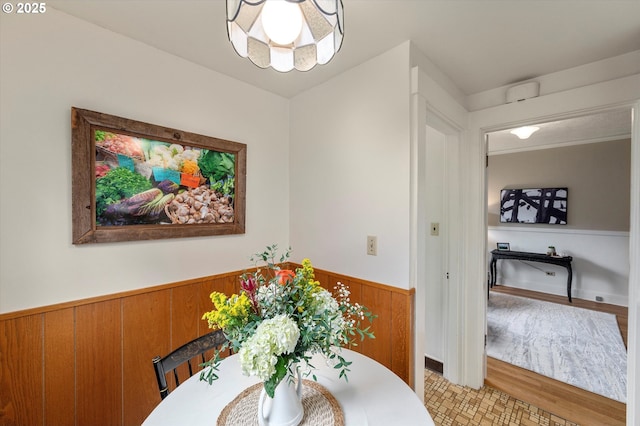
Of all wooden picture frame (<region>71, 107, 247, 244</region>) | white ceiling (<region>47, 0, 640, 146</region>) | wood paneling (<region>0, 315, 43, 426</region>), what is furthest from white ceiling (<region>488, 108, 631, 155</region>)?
wood paneling (<region>0, 315, 43, 426</region>)

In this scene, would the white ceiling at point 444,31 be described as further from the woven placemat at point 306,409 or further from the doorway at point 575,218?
the doorway at point 575,218

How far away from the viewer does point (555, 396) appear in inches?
80.7

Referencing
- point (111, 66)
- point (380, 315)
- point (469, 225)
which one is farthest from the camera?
point (469, 225)

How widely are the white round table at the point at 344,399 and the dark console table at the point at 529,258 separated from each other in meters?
4.37

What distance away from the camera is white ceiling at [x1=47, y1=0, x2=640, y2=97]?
125 centimetres

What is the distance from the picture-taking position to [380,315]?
169 cm

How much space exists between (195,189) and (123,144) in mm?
435

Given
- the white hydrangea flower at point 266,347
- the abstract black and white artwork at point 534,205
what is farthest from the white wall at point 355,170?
the abstract black and white artwork at point 534,205

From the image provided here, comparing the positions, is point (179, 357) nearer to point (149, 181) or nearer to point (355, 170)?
point (149, 181)

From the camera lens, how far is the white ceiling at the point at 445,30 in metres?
1.25

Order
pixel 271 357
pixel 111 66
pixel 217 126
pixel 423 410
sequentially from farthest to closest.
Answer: pixel 217 126
pixel 111 66
pixel 423 410
pixel 271 357

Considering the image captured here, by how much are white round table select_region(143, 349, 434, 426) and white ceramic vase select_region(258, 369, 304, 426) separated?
6.4 inches

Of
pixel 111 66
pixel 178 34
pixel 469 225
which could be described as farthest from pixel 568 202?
pixel 111 66

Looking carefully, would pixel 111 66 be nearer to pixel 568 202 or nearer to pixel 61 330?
pixel 61 330
